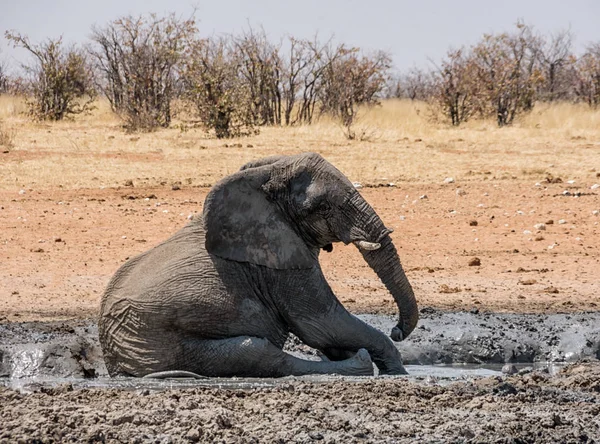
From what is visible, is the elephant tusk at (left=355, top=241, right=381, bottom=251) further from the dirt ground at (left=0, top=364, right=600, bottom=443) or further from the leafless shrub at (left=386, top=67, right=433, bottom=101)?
the leafless shrub at (left=386, top=67, right=433, bottom=101)

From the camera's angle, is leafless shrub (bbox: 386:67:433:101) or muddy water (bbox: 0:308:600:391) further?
leafless shrub (bbox: 386:67:433:101)

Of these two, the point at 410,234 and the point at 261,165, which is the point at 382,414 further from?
the point at 410,234

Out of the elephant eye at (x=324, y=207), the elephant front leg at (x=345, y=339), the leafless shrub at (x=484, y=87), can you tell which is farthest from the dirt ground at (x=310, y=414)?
the leafless shrub at (x=484, y=87)

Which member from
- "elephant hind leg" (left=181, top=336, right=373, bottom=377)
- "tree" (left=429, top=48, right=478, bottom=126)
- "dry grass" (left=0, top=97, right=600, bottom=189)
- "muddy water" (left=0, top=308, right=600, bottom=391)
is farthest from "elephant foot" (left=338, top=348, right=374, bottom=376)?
"tree" (left=429, top=48, right=478, bottom=126)

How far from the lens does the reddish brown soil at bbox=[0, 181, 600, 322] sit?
10.8 metres

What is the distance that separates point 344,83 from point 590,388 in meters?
20.8

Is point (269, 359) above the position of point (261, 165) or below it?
below

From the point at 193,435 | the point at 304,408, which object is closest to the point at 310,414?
the point at 304,408

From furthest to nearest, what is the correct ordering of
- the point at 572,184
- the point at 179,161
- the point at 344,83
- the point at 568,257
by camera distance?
the point at 344,83 < the point at 179,161 < the point at 572,184 < the point at 568,257

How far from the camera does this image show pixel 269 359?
6.87m

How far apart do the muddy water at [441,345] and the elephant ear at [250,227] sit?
3.86 feet

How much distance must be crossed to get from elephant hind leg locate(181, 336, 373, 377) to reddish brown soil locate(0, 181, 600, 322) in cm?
309

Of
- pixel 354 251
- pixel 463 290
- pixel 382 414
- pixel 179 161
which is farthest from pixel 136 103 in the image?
pixel 382 414

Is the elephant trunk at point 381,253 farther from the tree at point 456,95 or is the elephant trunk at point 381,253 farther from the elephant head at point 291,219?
the tree at point 456,95
